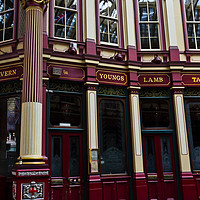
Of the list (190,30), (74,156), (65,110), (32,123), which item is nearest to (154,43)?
(190,30)

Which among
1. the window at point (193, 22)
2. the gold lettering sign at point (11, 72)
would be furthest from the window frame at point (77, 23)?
the window at point (193, 22)

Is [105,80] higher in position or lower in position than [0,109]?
higher

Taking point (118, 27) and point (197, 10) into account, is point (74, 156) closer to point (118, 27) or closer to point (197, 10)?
point (118, 27)

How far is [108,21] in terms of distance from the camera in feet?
37.3

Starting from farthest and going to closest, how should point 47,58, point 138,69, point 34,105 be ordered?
point 138,69, point 47,58, point 34,105

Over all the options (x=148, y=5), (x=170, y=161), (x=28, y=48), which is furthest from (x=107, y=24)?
(x=170, y=161)

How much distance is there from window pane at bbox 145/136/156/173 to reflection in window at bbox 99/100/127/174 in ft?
3.25

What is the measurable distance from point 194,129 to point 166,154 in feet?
5.09

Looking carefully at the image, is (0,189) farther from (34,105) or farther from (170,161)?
(170,161)

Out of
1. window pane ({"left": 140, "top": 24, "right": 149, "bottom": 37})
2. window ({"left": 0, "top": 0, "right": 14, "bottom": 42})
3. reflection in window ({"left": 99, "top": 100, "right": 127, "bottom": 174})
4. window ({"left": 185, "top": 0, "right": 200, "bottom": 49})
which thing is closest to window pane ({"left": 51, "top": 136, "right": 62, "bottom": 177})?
reflection in window ({"left": 99, "top": 100, "right": 127, "bottom": 174})

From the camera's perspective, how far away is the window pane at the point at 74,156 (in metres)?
9.52

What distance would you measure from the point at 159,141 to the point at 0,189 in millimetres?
6017

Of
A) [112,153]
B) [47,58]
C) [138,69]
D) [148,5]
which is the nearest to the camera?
[47,58]

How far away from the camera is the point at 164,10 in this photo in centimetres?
1207
